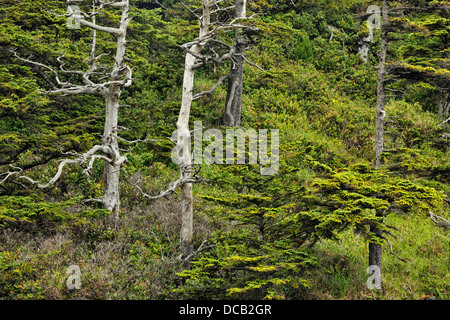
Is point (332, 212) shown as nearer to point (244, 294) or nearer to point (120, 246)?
point (244, 294)

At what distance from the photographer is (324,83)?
1773 centimetres

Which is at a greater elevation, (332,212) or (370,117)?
(370,117)

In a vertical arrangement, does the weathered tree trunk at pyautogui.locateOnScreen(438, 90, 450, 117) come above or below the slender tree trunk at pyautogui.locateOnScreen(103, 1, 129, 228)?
above

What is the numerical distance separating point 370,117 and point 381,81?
7.42 m

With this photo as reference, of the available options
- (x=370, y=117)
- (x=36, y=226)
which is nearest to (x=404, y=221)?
(x=370, y=117)
